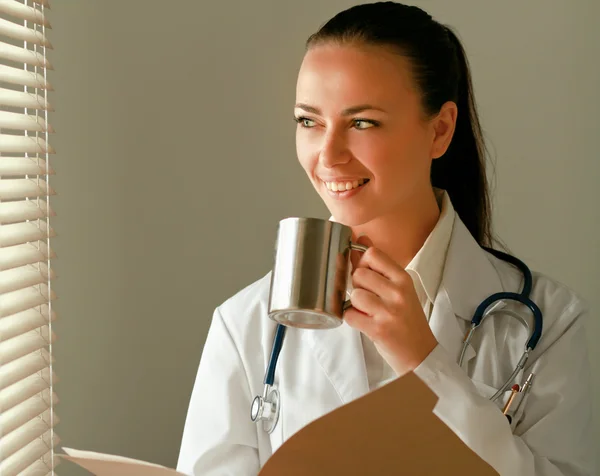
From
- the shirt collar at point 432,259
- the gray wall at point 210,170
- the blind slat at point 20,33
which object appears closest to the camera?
the blind slat at point 20,33

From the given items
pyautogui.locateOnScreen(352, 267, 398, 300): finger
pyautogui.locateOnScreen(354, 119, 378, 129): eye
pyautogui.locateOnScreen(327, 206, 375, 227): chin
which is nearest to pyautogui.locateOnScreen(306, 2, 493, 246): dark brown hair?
pyautogui.locateOnScreen(354, 119, 378, 129): eye

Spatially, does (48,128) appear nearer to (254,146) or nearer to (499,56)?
(254,146)

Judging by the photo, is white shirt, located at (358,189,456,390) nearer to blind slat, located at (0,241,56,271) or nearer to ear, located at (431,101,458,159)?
ear, located at (431,101,458,159)

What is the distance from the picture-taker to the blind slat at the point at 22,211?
1254 millimetres

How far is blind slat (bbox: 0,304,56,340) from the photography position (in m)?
1.27

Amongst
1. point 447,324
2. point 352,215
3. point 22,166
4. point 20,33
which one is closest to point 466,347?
point 447,324

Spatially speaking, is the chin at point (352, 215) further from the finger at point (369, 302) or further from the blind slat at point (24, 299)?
the blind slat at point (24, 299)

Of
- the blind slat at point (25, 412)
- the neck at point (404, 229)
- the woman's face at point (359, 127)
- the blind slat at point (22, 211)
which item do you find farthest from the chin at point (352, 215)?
→ the blind slat at point (25, 412)

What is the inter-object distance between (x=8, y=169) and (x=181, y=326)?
70 cm

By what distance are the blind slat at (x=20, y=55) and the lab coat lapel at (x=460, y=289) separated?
79cm

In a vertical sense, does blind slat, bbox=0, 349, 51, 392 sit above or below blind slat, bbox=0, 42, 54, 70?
below

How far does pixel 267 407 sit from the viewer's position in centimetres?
130

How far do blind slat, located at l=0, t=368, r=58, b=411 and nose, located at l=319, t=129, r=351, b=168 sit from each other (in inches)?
24.2

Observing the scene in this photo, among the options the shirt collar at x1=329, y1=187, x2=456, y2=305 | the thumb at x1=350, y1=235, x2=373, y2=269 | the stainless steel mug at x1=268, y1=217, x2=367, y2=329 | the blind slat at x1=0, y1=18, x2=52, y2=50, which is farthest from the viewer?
the shirt collar at x1=329, y1=187, x2=456, y2=305
